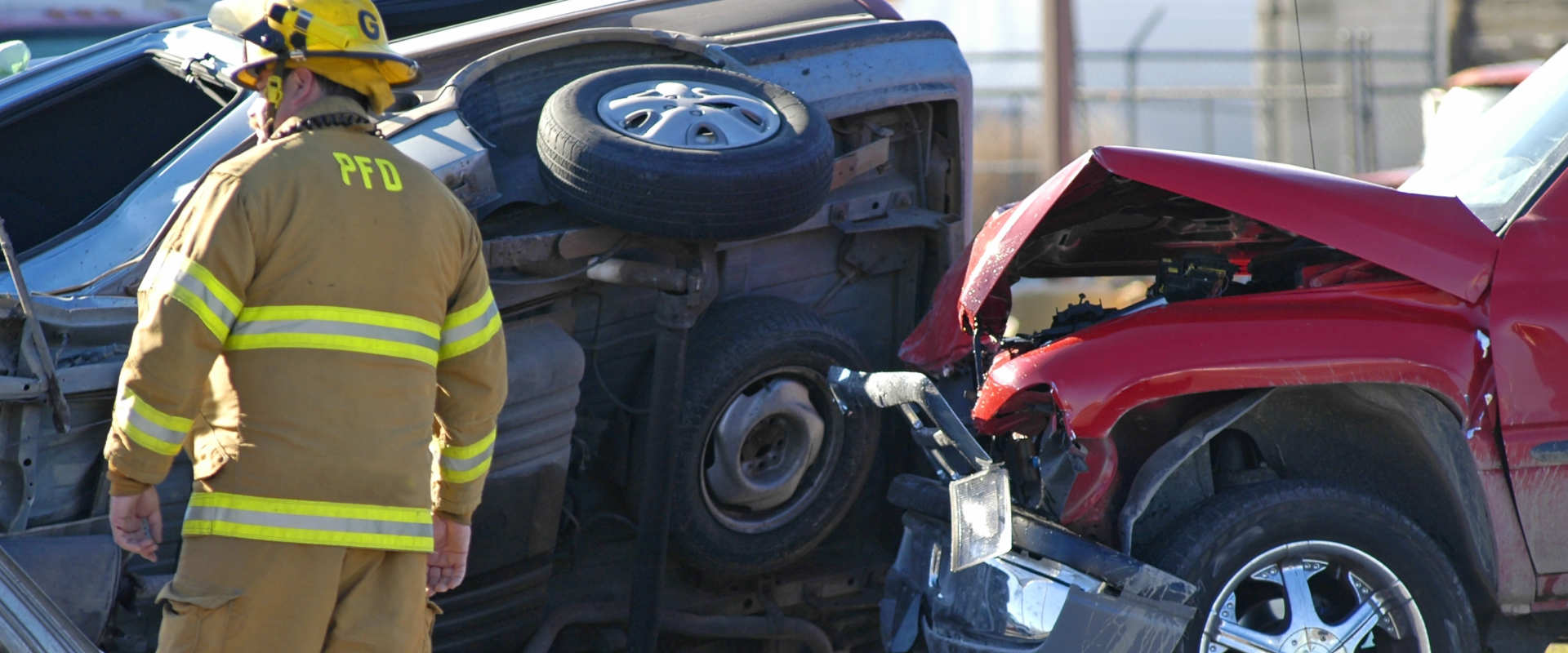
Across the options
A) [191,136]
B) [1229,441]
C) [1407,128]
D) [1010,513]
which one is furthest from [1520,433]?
[1407,128]

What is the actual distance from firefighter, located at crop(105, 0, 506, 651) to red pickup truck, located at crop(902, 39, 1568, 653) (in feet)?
4.46

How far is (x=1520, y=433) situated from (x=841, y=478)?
1819mm

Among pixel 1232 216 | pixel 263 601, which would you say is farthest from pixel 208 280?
pixel 1232 216

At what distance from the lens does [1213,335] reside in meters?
3.49

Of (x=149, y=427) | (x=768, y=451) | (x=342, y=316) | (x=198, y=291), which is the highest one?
(x=198, y=291)

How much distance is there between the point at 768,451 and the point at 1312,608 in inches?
62.6

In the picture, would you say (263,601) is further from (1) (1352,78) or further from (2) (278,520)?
(1) (1352,78)

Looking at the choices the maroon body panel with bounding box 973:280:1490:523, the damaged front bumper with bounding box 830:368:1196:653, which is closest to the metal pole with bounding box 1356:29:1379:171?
the maroon body panel with bounding box 973:280:1490:523

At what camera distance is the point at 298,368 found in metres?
2.77

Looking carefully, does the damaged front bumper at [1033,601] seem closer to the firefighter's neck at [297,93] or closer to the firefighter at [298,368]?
the firefighter at [298,368]

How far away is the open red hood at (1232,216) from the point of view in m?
3.47

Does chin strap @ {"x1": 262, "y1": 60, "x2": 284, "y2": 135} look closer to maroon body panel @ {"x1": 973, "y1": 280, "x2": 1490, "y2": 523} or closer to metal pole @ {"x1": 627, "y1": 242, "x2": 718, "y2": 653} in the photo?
metal pole @ {"x1": 627, "y1": 242, "x2": 718, "y2": 653}

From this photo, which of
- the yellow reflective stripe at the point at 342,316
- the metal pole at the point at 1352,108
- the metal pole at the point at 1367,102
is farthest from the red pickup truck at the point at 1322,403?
the metal pole at the point at 1367,102

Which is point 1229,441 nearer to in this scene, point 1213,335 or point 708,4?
point 1213,335
